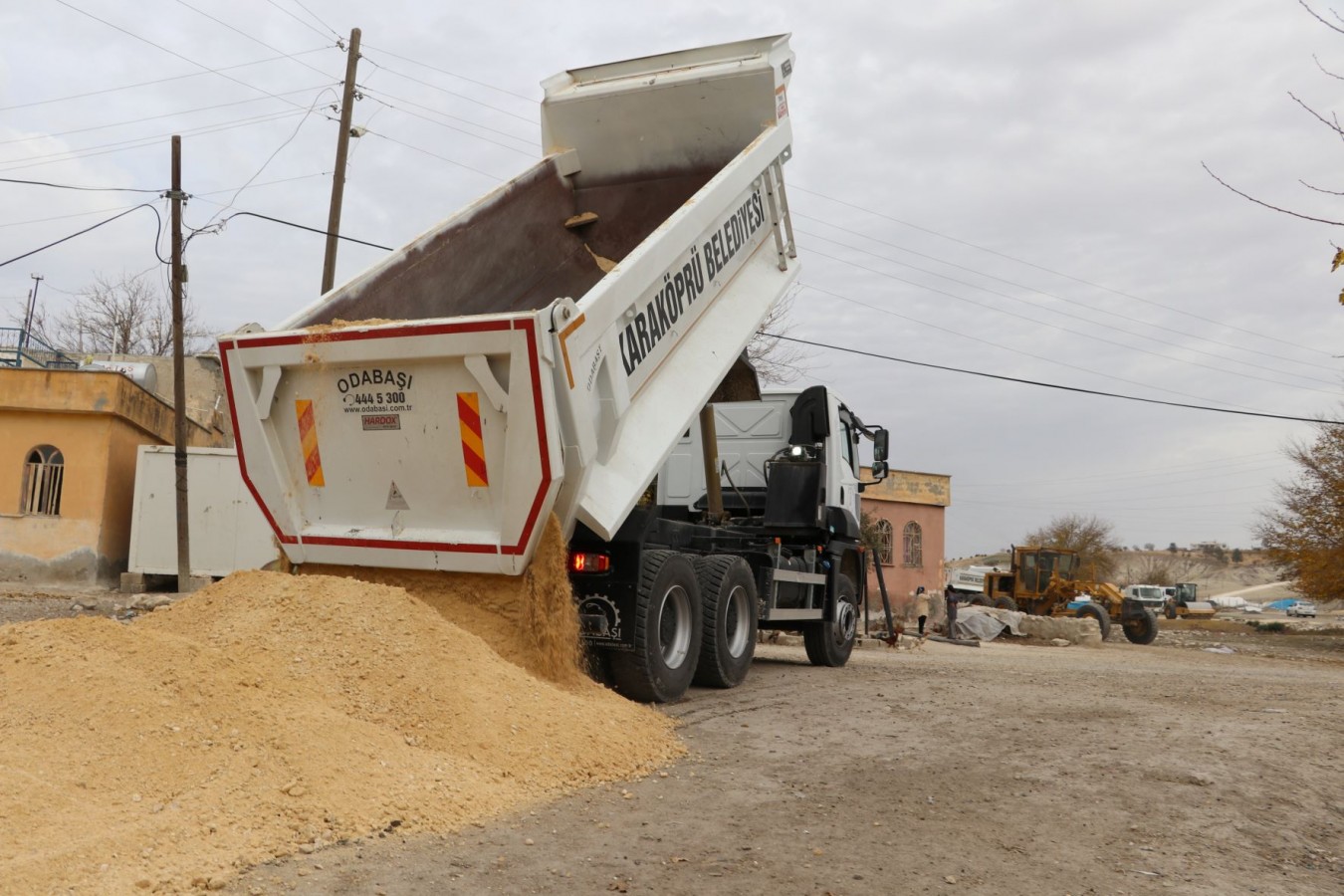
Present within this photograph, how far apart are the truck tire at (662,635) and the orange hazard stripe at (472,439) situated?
4.64ft

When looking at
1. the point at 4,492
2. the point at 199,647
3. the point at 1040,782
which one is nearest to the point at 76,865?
the point at 199,647

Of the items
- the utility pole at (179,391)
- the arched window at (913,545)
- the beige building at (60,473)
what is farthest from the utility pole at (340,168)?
the arched window at (913,545)

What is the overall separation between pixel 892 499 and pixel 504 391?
3112cm

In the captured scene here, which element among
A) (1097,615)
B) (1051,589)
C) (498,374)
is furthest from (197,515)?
(1051,589)

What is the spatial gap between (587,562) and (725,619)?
6.00 feet

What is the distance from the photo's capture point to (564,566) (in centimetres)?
588

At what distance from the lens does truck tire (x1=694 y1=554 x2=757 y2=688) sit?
774cm

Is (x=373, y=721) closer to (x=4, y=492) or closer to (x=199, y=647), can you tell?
(x=199, y=647)

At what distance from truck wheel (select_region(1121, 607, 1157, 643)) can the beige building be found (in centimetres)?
2163

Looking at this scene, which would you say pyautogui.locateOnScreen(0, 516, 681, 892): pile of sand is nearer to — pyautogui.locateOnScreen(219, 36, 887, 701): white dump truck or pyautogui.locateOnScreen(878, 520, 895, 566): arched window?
pyautogui.locateOnScreen(219, 36, 887, 701): white dump truck

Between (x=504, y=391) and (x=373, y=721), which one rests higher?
(x=504, y=391)

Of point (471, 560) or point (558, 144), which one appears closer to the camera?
point (471, 560)

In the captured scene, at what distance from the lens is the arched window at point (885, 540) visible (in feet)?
110

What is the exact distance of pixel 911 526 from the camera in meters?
36.2
